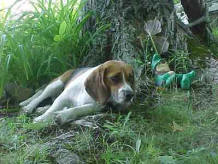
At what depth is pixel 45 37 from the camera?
18.1 ft

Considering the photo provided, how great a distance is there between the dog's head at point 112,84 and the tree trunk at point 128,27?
843 mm

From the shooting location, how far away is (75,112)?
167 inches

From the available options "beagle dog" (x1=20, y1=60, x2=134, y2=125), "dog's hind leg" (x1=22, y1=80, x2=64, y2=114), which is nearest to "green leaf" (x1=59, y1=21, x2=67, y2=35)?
"dog's hind leg" (x1=22, y1=80, x2=64, y2=114)

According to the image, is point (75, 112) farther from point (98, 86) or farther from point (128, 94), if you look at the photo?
point (128, 94)

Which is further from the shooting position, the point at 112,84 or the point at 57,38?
the point at 57,38

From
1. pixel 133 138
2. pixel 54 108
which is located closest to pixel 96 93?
pixel 54 108

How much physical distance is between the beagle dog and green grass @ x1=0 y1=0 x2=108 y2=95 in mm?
705

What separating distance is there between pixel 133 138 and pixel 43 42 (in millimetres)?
2259

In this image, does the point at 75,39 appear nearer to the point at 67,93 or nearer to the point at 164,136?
the point at 67,93

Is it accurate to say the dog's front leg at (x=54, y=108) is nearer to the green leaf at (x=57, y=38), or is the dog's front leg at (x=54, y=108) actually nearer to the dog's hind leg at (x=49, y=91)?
the dog's hind leg at (x=49, y=91)

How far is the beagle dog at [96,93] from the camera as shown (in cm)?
426

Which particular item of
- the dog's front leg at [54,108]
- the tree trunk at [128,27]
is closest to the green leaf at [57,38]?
the tree trunk at [128,27]

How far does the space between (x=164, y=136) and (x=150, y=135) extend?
0.40ft

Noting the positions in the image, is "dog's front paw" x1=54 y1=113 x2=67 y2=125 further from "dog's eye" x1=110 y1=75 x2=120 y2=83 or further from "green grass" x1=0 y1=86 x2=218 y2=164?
"dog's eye" x1=110 y1=75 x2=120 y2=83
